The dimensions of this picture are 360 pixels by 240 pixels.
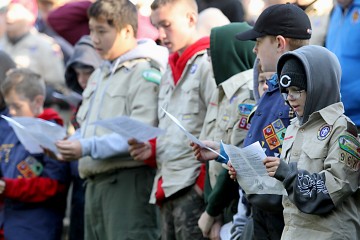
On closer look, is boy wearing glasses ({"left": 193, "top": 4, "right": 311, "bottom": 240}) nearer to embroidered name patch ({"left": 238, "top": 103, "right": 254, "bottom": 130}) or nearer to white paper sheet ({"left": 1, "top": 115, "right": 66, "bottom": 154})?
embroidered name patch ({"left": 238, "top": 103, "right": 254, "bottom": 130})

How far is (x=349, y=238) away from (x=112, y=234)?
102 inches

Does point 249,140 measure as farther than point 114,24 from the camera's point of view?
No

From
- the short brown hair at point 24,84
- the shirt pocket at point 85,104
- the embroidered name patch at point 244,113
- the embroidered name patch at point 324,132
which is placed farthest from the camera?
the short brown hair at point 24,84

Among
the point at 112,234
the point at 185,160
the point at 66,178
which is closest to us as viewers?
the point at 185,160

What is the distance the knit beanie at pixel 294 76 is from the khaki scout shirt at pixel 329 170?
0.53 ft

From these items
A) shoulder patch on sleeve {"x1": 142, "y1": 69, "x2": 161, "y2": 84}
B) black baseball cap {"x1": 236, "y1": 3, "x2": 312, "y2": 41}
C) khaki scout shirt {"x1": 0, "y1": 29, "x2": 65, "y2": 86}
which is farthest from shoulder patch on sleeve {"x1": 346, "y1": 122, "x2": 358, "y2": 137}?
khaki scout shirt {"x1": 0, "y1": 29, "x2": 65, "y2": 86}

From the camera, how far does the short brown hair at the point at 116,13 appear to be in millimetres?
6582

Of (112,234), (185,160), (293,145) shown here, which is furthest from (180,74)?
(293,145)

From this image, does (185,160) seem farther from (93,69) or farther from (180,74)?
(93,69)

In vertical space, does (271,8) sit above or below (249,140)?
above

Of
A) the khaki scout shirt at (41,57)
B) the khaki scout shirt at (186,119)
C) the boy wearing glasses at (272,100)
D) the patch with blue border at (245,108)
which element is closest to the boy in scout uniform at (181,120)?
the khaki scout shirt at (186,119)

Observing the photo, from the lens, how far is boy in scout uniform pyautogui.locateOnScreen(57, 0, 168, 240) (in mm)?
6332

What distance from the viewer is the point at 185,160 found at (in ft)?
19.3

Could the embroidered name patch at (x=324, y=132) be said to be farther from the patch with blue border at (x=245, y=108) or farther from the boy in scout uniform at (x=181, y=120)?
the boy in scout uniform at (x=181, y=120)
